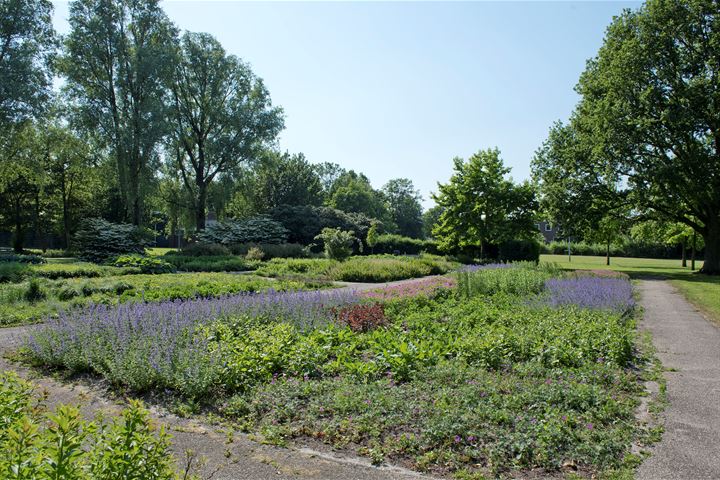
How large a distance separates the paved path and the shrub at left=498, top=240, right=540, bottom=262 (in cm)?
1900

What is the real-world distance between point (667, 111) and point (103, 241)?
97.7 feet

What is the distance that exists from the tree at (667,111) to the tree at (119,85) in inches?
1047

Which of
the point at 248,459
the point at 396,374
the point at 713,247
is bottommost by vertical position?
the point at 248,459

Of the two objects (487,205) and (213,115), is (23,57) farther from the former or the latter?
(487,205)

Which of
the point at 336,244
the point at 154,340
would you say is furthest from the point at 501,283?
the point at 336,244

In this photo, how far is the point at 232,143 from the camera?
35281 millimetres

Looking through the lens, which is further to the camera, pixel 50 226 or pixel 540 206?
pixel 50 226

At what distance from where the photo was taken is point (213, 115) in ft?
116

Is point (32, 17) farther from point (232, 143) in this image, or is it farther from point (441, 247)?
point (441, 247)

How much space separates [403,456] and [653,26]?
1161 inches

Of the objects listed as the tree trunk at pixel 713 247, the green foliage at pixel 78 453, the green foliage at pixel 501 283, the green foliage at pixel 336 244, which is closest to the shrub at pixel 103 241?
the green foliage at pixel 336 244

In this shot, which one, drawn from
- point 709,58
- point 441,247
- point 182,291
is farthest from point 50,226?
point 709,58

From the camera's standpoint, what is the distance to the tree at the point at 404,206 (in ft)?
286

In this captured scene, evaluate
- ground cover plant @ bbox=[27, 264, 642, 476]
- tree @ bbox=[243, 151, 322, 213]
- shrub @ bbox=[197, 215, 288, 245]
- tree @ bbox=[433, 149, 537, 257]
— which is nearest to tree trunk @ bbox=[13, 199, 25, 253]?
shrub @ bbox=[197, 215, 288, 245]
